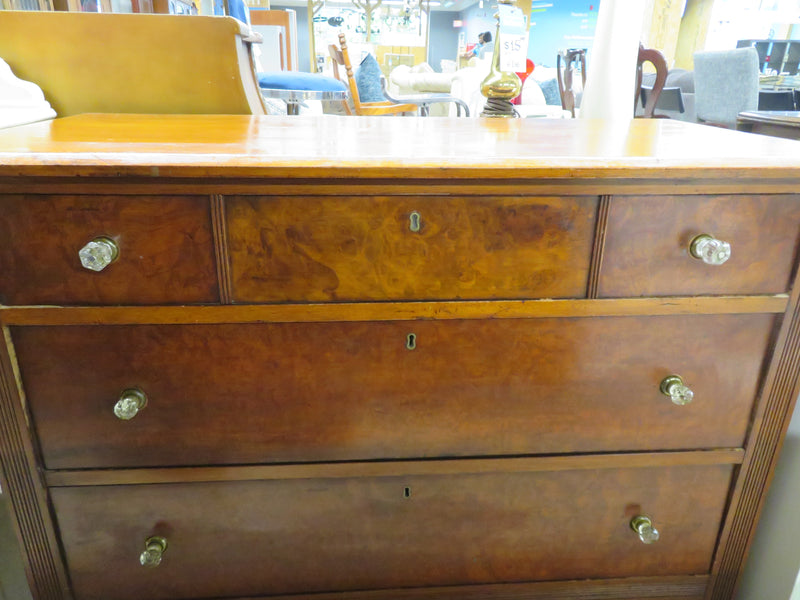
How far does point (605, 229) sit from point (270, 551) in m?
0.70

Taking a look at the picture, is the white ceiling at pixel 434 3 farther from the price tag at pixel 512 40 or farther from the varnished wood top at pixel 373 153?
the varnished wood top at pixel 373 153

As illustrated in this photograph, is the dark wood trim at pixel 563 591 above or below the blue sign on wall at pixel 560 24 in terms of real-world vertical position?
below

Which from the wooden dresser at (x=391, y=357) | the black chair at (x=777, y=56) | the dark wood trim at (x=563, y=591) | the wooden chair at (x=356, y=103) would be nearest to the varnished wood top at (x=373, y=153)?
the wooden dresser at (x=391, y=357)

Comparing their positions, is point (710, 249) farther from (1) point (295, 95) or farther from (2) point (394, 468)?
(1) point (295, 95)

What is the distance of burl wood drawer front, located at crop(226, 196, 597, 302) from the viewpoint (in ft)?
2.18

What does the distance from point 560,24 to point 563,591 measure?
1025 centimetres

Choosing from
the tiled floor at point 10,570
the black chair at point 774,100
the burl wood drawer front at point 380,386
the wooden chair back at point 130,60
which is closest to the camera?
the burl wood drawer front at point 380,386

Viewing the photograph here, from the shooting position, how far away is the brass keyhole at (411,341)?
0.74m

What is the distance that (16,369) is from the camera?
71 centimetres

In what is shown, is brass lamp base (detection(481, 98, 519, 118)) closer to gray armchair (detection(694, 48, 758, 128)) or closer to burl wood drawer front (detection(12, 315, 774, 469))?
burl wood drawer front (detection(12, 315, 774, 469))

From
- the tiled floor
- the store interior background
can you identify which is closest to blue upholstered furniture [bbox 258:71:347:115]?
the store interior background

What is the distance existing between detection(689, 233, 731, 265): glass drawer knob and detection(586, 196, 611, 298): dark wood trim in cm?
→ 12

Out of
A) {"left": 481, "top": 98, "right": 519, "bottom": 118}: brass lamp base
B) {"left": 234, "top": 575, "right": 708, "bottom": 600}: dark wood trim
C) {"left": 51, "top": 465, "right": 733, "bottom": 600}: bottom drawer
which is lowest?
{"left": 234, "top": 575, "right": 708, "bottom": 600}: dark wood trim

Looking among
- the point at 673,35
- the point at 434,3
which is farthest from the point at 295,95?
the point at 434,3
